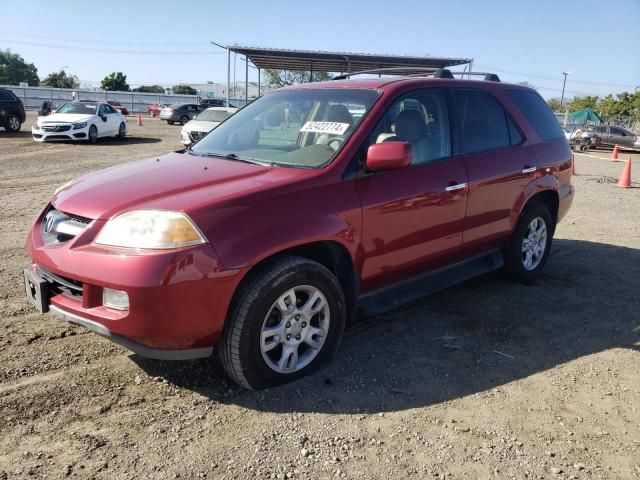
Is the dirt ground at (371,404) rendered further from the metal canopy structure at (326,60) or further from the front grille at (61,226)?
the metal canopy structure at (326,60)

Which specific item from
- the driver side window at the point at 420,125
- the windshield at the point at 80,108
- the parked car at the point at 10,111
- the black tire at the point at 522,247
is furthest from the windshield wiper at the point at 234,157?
the parked car at the point at 10,111

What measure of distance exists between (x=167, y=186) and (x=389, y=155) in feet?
4.42

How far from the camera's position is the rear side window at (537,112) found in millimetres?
5137

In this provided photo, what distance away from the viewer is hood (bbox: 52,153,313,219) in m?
2.98

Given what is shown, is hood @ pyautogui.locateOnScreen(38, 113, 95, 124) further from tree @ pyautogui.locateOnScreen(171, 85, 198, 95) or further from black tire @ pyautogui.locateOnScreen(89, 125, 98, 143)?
tree @ pyautogui.locateOnScreen(171, 85, 198, 95)

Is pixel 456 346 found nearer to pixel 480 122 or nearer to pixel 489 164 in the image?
pixel 489 164

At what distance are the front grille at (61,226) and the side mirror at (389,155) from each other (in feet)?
5.59

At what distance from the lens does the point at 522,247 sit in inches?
201

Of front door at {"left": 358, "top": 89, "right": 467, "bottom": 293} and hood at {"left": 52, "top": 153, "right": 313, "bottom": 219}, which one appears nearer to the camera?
hood at {"left": 52, "top": 153, "right": 313, "bottom": 219}

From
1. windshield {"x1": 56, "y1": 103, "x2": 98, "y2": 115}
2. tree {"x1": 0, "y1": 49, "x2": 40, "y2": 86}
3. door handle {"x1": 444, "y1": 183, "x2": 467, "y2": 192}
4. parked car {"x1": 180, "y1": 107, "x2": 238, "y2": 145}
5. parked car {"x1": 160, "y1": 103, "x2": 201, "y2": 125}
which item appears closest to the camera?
door handle {"x1": 444, "y1": 183, "x2": 467, "y2": 192}

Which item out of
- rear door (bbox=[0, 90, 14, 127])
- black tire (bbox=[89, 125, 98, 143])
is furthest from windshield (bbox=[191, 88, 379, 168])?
rear door (bbox=[0, 90, 14, 127])

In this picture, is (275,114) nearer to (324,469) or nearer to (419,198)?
(419,198)

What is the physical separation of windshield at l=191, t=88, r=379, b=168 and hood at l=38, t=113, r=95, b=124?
50.2 ft

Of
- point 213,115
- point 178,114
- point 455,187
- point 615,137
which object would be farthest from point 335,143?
point 178,114
